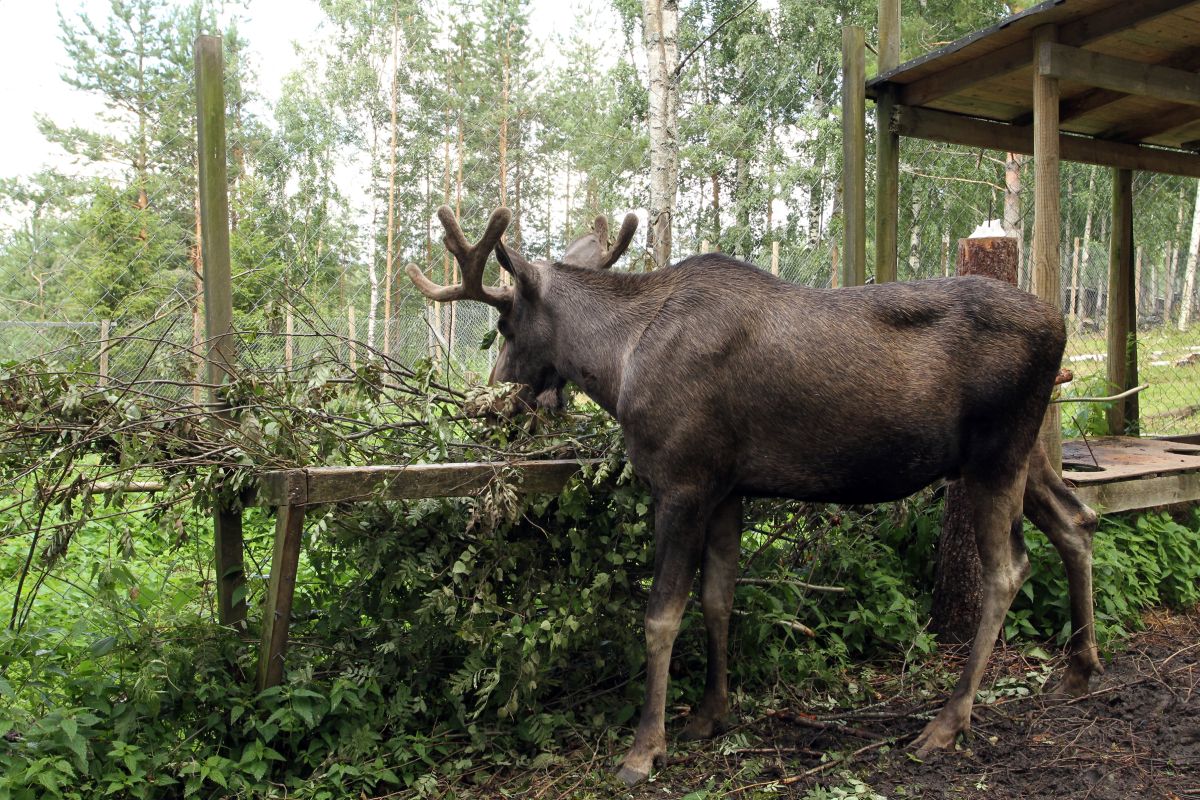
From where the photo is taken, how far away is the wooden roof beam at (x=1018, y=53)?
480 cm

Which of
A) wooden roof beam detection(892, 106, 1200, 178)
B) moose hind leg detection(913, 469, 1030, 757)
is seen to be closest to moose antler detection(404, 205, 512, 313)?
moose hind leg detection(913, 469, 1030, 757)

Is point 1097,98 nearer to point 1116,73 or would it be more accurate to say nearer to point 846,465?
point 1116,73

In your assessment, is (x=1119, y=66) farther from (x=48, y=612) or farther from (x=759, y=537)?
(x=48, y=612)

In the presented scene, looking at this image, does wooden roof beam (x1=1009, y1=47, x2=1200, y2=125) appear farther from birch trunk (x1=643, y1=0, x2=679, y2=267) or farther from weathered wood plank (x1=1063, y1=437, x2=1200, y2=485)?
birch trunk (x1=643, y1=0, x2=679, y2=267)

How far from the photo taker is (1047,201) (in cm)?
498

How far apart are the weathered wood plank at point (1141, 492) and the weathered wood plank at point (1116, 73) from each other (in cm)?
225

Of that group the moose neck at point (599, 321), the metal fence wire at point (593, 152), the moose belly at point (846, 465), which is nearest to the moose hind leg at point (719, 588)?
the moose belly at point (846, 465)

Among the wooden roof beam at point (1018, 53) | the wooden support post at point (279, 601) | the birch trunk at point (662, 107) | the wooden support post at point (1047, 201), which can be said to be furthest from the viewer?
the birch trunk at point (662, 107)

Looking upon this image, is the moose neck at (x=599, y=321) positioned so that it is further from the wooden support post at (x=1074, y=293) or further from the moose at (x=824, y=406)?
the wooden support post at (x=1074, y=293)

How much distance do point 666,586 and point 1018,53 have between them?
3.81 meters

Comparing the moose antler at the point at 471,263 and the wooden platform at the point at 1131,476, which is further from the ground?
the moose antler at the point at 471,263

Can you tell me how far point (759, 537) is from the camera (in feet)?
19.3

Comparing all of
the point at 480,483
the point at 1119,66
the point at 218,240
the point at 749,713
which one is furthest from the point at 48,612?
the point at 1119,66

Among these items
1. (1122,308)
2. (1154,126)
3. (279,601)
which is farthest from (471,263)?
(1122,308)
